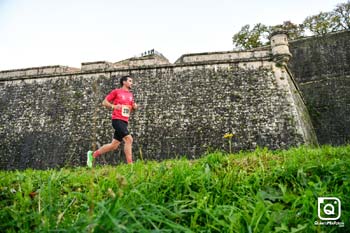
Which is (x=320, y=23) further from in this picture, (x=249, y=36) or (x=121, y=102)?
(x=121, y=102)

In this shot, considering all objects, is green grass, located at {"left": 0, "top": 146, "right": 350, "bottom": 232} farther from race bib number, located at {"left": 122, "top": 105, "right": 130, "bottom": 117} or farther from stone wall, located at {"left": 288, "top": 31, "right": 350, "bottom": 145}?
stone wall, located at {"left": 288, "top": 31, "right": 350, "bottom": 145}

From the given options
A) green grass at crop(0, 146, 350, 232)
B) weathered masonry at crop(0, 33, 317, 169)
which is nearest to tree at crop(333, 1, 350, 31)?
weathered masonry at crop(0, 33, 317, 169)

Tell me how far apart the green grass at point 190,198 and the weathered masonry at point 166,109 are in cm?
720

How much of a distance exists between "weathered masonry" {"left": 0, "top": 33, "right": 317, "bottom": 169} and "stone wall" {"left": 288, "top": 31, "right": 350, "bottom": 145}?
1.78m

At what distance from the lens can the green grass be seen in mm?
2000

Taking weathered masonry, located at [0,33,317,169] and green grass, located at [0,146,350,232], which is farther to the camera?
weathered masonry, located at [0,33,317,169]

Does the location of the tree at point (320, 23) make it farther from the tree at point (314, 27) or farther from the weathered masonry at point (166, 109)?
the weathered masonry at point (166, 109)

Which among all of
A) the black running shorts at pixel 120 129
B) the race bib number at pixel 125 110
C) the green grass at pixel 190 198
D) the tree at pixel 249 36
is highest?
the tree at pixel 249 36

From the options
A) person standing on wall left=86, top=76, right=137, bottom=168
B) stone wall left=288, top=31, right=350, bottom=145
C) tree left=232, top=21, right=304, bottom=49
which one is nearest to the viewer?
person standing on wall left=86, top=76, right=137, bottom=168

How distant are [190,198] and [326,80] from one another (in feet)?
52.4

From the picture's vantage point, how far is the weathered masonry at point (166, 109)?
1094 cm

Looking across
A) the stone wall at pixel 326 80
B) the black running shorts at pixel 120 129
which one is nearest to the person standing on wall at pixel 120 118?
the black running shorts at pixel 120 129

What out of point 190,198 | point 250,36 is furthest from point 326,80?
point 190,198

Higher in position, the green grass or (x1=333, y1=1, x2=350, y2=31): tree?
(x1=333, y1=1, x2=350, y2=31): tree
